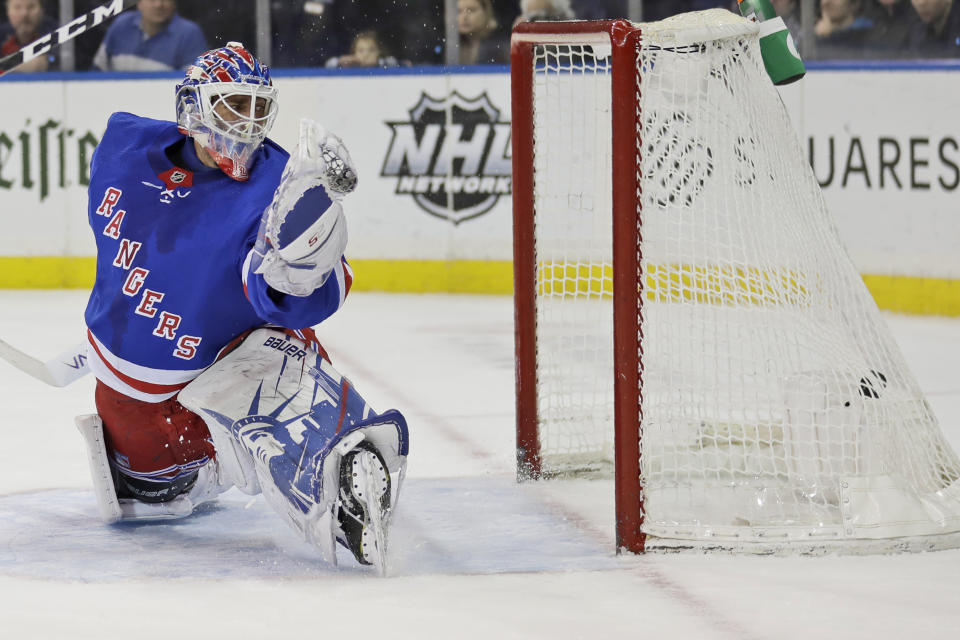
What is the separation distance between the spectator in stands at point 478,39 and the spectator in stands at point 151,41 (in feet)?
3.64

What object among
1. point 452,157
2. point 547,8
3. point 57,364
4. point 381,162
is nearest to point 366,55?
point 381,162

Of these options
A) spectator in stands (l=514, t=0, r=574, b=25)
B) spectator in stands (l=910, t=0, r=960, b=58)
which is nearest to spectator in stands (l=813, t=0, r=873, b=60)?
spectator in stands (l=910, t=0, r=960, b=58)

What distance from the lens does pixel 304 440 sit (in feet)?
8.43

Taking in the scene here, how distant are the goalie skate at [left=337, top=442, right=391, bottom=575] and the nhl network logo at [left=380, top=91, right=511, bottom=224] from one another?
3.68 m

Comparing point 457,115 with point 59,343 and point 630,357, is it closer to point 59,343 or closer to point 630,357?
point 59,343

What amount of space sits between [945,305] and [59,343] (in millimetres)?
3054

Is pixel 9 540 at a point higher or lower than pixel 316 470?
lower

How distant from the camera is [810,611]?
7.48 ft

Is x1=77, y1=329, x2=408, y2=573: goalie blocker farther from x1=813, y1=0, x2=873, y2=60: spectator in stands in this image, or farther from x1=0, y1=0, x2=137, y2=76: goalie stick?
x1=813, y1=0, x2=873, y2=60: spectator in stands

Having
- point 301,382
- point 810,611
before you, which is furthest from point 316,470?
point 810,611

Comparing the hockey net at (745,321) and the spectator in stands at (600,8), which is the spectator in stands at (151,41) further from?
the hockey net at (745,321)

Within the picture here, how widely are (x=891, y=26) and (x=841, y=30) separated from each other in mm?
198

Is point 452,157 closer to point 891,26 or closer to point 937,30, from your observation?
point 891,26

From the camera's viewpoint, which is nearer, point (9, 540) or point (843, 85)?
point (9, 540)
